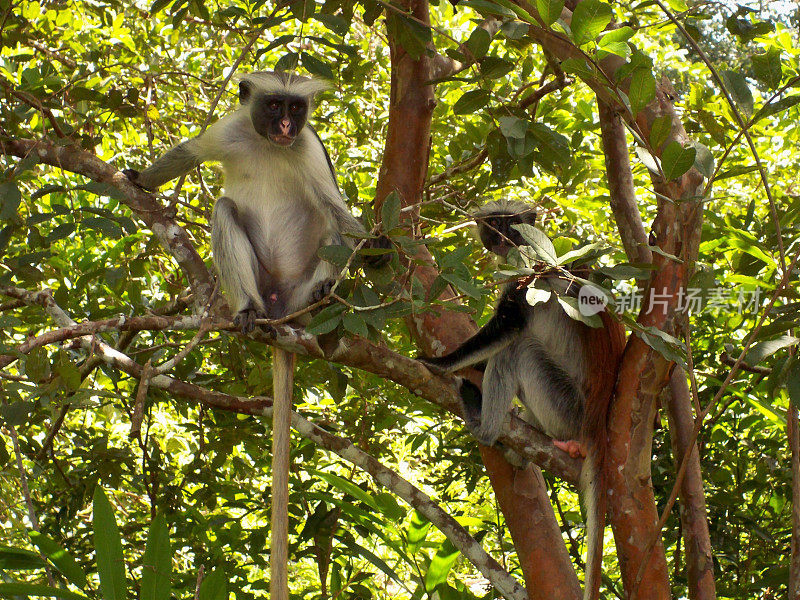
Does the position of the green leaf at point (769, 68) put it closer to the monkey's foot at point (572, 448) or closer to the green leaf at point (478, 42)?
the green leaf at point (478, 42)

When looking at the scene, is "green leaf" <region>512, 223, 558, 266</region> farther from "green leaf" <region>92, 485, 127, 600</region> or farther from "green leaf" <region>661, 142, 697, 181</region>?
"green leaf" <region>92, 485, 127, 600</region>

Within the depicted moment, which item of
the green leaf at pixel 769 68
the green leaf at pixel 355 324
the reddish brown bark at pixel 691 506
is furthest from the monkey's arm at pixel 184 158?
the green leaf at pixel 769 68

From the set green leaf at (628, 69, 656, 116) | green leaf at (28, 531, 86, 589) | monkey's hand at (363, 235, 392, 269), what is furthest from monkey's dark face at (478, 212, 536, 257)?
green leaf at (28, 531, 86, 589)

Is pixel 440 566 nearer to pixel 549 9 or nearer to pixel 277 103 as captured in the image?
pixel 549 9

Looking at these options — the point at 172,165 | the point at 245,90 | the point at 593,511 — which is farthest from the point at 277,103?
the point at 593,511

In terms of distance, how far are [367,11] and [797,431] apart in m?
2.40

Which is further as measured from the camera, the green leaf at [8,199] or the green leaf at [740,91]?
the green leaf at [8,199]

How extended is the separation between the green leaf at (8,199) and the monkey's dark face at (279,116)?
47.7 inches

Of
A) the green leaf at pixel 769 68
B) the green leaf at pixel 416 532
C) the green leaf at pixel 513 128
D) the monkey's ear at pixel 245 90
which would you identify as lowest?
the green leaf at pixel 416 532

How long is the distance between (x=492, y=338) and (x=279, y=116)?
1.45 m

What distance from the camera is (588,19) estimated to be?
2146 millimetres

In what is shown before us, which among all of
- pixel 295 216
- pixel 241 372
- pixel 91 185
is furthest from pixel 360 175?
pixel 91 185

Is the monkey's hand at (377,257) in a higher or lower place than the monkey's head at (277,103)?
lower

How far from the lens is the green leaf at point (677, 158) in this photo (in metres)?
2.04
